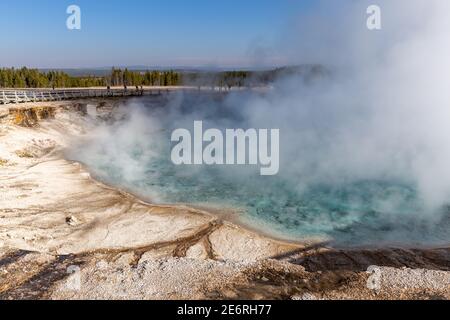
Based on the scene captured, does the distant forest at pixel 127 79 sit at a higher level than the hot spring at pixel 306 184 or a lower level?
higher

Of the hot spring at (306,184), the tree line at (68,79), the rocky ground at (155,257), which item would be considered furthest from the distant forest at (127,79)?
the rocky ground at (155,257)

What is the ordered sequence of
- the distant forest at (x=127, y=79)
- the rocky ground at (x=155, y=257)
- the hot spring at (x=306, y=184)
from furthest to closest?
the distant forest at (x=127, y=79)
the hot spring at (x=306, y=184)
the rocky ground at (x=155, y=257)

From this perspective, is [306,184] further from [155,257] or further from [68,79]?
[68,79]

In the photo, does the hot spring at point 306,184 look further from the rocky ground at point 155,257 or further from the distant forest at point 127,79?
the distant forest at point 127,79

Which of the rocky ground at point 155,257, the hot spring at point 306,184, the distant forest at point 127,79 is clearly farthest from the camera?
the distant forest at point 127,79
